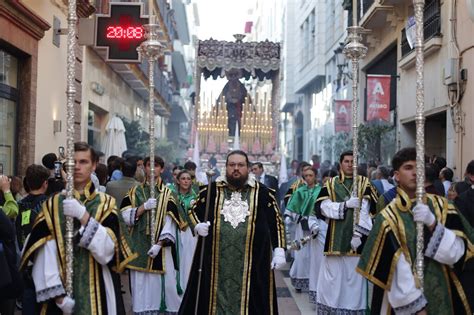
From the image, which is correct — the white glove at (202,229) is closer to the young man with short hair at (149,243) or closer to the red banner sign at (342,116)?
the young man with short hair at (149,243)

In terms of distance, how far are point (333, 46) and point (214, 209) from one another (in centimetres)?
2431

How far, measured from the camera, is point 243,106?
79.3 ft

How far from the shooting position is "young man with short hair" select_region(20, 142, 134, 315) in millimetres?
4848

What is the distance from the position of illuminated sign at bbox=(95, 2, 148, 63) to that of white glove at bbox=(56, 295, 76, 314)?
786 centimetres

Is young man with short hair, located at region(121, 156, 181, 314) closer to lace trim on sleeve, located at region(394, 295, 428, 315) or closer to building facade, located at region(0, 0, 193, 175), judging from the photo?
lace trim on sleeve, located at region(394, 295, 428, 315)

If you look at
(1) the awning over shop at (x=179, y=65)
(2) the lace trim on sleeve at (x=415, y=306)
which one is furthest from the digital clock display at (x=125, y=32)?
(1) the awning over shop at (x=179, y=65)

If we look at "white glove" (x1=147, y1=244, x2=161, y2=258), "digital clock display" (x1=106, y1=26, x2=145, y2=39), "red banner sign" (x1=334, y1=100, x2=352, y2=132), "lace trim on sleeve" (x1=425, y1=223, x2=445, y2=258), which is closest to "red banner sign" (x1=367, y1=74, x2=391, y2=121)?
"red banner sign" (x1=334, y1=100, x2=352, y2=132)

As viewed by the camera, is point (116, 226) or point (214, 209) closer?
point (116, 226)

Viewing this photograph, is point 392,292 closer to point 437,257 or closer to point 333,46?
point 437,257

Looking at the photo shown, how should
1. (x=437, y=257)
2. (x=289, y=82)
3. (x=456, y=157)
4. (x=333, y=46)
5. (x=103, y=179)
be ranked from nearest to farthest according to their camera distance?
(x=437, y=257), (x=103, y=179), (x=456, y=157), (x=333, y=46), (x=289, y=82)

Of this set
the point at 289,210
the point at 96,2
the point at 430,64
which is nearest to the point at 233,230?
the point at 289,210

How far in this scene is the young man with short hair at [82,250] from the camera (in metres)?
4.85

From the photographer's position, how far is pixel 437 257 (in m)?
4.89

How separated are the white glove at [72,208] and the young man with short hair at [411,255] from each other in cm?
186
